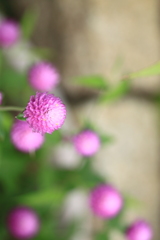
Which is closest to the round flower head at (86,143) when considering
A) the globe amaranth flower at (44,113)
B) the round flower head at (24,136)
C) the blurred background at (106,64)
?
the round flower head at (24,136)

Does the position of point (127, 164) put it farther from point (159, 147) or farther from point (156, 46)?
point (156, 46)

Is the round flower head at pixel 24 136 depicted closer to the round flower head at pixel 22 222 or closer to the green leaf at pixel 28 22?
the round flower head at pixel 22 222

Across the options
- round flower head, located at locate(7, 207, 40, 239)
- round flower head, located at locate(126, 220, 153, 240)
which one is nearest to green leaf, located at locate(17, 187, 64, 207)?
round flower head, located at locate(7, 207, 40, 239)

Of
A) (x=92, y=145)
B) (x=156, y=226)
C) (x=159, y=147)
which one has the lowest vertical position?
(x=156, y=226)

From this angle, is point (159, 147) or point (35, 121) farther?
point (159, 147)

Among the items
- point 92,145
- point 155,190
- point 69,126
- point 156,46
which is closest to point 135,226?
point 92,145

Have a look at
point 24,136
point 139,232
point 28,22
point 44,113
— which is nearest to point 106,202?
point 139,232

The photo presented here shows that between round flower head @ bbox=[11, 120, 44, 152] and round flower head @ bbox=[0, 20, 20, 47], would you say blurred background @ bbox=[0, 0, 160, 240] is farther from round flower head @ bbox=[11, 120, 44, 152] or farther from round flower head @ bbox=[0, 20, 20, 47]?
round flower head @ bbox=[11, 120, 44, 152]
